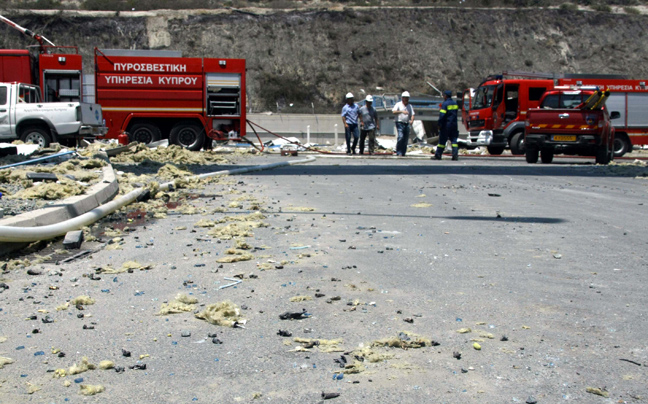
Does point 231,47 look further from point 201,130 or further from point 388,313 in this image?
point 388,313

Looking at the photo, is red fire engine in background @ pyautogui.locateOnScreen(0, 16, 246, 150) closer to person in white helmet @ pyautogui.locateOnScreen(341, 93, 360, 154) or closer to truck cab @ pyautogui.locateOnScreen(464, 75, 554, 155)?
person in white helmet @ pyautogui.locateOnScreen(341, 93, 360, 154)

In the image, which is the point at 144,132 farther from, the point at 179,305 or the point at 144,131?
the point at 179,305

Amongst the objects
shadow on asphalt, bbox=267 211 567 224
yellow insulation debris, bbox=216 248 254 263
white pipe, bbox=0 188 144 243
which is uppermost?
white pipe, bbox=0 188 144 243

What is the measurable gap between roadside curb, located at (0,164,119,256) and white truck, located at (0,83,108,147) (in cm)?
928

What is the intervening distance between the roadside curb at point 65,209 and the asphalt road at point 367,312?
2.45 feet

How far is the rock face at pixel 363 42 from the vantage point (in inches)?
2027

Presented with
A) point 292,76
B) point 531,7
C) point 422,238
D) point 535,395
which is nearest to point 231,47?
point 292,76

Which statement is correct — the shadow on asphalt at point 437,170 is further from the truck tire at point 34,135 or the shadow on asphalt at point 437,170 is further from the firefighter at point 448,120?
the truck tire at point 34,135

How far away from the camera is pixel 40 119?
18.3 meters

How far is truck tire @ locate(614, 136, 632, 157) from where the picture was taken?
24.5m

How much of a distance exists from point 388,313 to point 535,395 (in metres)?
1.27

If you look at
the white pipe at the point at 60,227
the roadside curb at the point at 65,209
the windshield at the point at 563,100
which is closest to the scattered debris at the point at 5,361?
the white pipe at the point at 60,227

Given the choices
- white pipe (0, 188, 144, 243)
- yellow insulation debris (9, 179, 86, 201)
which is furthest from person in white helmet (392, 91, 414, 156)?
white pipe (0, 188, 144, 243)

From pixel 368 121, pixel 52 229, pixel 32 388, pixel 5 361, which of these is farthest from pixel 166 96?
pixel 32 388
